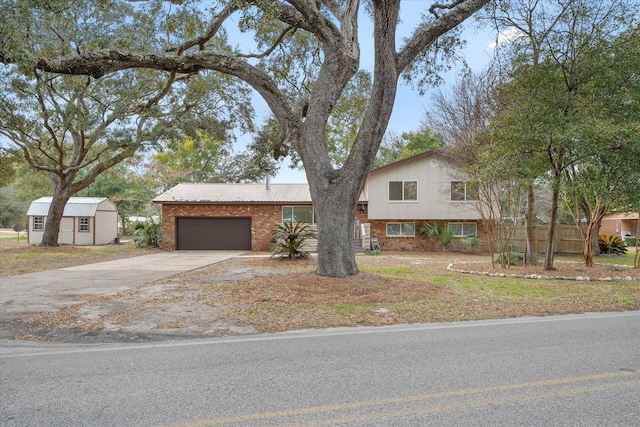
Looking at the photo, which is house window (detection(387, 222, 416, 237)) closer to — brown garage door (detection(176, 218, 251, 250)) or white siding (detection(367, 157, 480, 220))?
white siding (detection(367, 157, 480, 220))

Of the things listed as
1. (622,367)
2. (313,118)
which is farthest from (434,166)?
(622,367)

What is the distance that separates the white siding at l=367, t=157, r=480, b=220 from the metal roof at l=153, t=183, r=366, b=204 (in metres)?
3.68

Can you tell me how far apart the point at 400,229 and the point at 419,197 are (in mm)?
2136

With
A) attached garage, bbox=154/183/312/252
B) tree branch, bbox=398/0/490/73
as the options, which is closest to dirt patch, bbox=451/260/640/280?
tree branch, bbox=398/0/490/73

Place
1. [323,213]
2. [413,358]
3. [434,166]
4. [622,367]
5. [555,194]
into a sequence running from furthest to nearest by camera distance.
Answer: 1. [434,166]
2. [555,194]
3. [323,213]
4. [413,358]
5. [622,367]

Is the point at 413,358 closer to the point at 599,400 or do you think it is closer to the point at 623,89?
the point at 599,400

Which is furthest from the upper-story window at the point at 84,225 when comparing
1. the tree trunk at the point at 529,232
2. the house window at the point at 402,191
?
the tree trunk at the point at 529,232

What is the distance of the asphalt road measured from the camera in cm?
328

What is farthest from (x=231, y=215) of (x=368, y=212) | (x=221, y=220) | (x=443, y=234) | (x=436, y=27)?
(x=436, y=27)

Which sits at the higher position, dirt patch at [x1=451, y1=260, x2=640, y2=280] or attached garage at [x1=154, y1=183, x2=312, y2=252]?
attached garage at [x1=154, y1=183, x2=312, y2=252]

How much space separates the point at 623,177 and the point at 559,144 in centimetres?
173

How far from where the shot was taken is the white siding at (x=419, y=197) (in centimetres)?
2280

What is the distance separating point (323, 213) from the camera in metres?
9.76

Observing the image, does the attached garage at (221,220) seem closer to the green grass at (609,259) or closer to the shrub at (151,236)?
the shrub at (151,236)
